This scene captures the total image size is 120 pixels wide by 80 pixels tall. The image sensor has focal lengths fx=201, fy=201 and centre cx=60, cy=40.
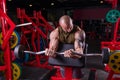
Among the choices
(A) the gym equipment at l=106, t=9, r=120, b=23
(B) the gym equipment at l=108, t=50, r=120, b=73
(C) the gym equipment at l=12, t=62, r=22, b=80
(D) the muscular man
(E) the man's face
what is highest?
(A) the gym equipment at l=106, t=9, r=120, b=23

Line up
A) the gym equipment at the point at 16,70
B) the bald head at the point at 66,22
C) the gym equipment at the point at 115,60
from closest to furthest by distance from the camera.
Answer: the gym equipment at the point at 115,60 → the bald head at the point at 66,22 → the gym equipment at the point at 16,70

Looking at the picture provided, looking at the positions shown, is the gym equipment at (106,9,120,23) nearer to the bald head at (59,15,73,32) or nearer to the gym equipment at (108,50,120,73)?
the bald head at (59,15,73,32)

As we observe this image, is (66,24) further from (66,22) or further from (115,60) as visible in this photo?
(115,60)

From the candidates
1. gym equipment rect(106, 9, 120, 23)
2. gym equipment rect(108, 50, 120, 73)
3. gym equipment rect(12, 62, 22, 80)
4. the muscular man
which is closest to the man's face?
the muscular man

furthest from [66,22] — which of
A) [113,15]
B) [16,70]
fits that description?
[113,15]

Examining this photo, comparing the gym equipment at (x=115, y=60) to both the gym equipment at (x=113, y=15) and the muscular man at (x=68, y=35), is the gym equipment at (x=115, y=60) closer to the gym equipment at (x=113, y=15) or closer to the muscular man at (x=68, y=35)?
the muscular man at (x=68, y=35)

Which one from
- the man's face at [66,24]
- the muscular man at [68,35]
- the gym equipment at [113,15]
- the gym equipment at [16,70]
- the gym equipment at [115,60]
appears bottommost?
the gym equipment at [16,70]

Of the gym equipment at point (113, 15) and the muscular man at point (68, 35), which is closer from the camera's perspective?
the muscular man at point (68, 35)

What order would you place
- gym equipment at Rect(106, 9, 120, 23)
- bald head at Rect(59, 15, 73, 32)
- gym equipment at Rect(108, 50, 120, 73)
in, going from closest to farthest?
1. gym equipment at Rect(108, 50, 120, 73)
2. bald head at Rect(59, 15, 73, 32)
3. gym equipment at Rect(106, 9, 120, 23)

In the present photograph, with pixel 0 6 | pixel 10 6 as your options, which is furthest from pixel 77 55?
pixel 10 6

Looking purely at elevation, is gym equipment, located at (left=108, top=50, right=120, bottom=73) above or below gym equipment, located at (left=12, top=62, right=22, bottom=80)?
above

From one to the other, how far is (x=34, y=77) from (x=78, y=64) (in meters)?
1.50

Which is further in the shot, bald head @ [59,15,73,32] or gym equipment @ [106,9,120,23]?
gym equipment @ [106,9,120,23]

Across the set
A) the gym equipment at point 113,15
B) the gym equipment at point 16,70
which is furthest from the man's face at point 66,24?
the gym equipment at point 113,15
